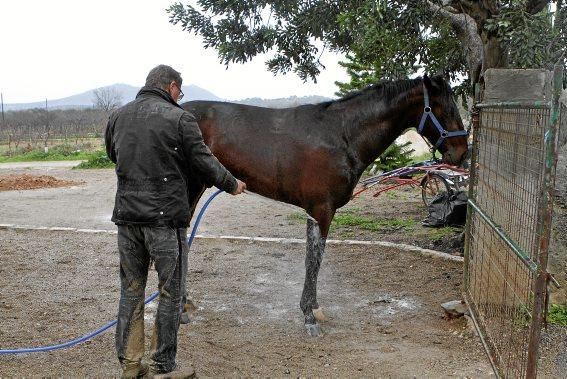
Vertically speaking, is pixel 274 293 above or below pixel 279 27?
below

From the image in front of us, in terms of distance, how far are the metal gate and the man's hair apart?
215 centimetres

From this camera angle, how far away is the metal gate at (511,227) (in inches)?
110

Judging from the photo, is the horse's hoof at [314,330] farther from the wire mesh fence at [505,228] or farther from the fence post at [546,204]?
the fence post at [546,204]

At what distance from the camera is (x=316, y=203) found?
15.8ft

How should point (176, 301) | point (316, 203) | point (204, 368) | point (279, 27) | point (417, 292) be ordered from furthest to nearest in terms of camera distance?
1. point (279, 27)
2. point (417, 292)
3. point (316, 203)
4. point (204, 368)
5. point (176, 301)

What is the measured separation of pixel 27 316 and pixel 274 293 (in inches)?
90.9

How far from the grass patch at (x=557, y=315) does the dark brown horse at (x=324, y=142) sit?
1468 millimetres

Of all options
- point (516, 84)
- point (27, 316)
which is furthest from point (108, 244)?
point (516, 84)

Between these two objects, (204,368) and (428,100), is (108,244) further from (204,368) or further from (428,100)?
(428,100)

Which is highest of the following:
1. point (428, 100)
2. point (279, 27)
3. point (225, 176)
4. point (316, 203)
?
point (279, 27)

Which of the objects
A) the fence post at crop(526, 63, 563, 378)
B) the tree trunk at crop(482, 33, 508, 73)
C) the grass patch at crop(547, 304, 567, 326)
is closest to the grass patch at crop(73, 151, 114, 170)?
the tree trunk at crop(482, 33, 508, 73)

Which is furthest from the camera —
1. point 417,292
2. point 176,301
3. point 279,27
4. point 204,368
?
point 279,27

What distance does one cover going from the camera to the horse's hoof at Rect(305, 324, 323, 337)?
4.66m

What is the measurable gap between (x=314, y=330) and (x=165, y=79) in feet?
7.81
